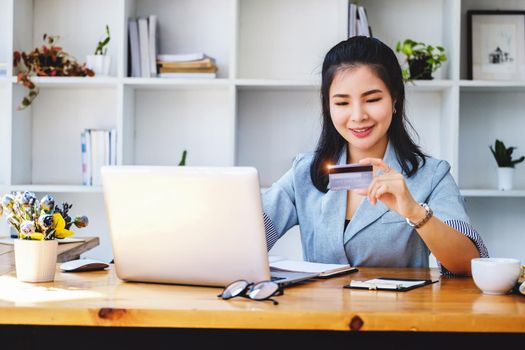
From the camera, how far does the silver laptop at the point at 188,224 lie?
1534mm

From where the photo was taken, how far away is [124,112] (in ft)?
11.7

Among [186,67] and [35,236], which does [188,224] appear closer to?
[35,236]

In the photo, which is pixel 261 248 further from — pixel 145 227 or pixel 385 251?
pixel 385 251

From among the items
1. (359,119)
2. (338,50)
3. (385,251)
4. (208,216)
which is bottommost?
(385,251)

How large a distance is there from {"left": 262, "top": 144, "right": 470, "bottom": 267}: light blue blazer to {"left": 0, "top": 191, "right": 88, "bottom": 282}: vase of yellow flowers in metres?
0.77

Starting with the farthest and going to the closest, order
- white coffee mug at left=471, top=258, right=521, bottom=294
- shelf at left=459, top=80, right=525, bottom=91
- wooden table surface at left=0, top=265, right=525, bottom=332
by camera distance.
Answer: shelf at left=459, top=80, right=525, bottom=91, white coffee mug at left=471, top=258, right=521, bottom=294, wooden table surface at left=0, top=265, right=525, bottom=332

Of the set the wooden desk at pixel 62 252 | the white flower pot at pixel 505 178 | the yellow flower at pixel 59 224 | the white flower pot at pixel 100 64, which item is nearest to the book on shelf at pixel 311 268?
the yellow flower at pixel 59 224

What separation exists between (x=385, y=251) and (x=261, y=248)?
71 centimetres

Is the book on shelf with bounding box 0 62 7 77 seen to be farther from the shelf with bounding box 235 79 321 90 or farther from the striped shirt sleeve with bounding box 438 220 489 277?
the striped shirt sleeve with bounding box 438 220 489 277

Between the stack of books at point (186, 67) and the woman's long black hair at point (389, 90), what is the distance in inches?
52.4

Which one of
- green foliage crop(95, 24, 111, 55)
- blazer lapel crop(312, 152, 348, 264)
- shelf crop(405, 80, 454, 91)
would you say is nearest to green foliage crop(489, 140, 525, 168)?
shelf crop(405, 80, 454, 91)

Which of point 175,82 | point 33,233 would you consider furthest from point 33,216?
point 175,82

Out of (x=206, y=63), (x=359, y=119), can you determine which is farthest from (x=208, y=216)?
(x=206, y=63)

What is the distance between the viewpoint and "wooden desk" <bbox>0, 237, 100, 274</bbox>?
6.78ft
